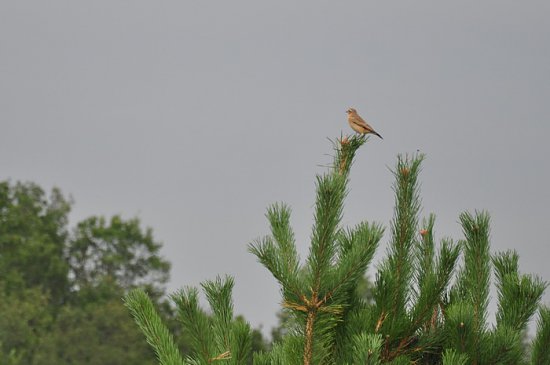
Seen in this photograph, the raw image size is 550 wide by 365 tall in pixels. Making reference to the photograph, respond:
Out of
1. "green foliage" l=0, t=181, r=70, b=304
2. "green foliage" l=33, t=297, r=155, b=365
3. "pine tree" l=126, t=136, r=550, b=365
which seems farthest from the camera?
"green foliage" l=0, t=181, r=70, b=304

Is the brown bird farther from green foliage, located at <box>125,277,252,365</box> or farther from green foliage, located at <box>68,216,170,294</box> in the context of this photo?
green foliage, located at <box>68,216,170,294</box>

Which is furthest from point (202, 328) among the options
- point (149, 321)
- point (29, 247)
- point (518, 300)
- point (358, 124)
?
point (29, 247)

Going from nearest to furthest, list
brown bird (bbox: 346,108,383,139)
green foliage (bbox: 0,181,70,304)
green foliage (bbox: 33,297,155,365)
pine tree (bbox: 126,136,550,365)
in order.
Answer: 1. pine tree (bbox: 126,136,550,365)
2. brown bird (bbox: 346,108,383,139)
3. green foliage (bbox: 33,297,155,365)
4. green foliage (bbox: 0,181,70,304)

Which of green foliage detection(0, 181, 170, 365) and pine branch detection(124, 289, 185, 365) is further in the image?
green foliage detection(0, 181, 170, 365)

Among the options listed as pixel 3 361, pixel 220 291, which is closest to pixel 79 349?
pixel 3 361

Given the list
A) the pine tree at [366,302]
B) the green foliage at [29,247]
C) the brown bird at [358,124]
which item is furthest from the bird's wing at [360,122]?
the green foliage at [29,247]

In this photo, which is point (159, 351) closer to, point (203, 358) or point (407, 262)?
point (203, 358)

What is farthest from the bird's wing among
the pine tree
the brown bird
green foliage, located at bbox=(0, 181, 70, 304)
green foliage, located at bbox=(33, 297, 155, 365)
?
green foliage, located at bbox=(0, 181, 70, 304)

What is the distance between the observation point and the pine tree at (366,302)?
7.09m

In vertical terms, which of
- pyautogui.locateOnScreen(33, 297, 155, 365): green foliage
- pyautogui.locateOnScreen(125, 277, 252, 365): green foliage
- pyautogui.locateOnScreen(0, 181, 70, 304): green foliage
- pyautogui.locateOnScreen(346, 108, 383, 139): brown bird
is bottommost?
pyautogui.locateOnScreen(125, 277, 252, 365): green foliage

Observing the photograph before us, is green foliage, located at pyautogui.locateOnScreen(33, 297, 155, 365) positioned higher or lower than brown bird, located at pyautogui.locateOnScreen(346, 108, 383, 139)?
higher

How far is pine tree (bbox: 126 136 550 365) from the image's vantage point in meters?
7.09

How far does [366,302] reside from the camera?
300 inches

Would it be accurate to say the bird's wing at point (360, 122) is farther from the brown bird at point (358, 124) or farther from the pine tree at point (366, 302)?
the pine tree at point (366, 302)
